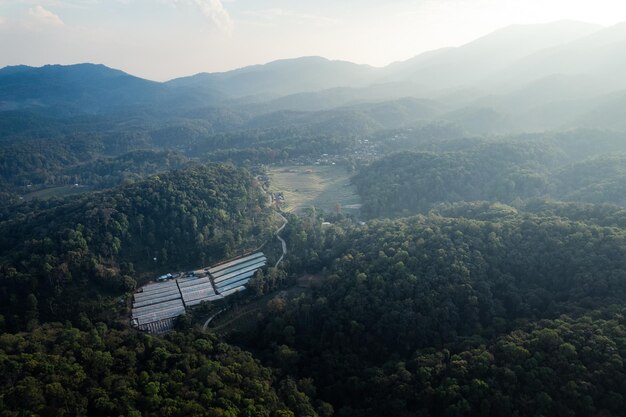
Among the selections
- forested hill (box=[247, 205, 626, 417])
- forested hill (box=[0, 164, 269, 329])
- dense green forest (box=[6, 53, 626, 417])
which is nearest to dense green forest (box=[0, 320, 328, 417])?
dense green forest (box=[6, 53, 626, 417])

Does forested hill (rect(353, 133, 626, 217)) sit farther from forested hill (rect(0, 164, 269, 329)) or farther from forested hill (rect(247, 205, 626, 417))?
forested hill (rect(247, 205, 626, 417))

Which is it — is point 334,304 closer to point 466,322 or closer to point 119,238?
point 466,322

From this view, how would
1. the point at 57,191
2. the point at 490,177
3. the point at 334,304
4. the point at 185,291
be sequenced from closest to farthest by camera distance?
1. the point at 334,304
2. the point at 185,291
3. the point at 490,177
4. the point at 57,191

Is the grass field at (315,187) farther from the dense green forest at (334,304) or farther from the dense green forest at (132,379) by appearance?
the dense green forest at (132,379)

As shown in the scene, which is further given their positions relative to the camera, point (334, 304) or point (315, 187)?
point (315, 187)

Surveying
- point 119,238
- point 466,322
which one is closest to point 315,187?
point 119,238

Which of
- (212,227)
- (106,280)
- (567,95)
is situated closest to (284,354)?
(106,280)
